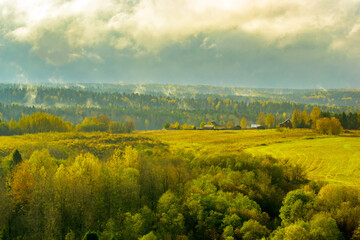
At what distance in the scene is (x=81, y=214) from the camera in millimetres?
50188

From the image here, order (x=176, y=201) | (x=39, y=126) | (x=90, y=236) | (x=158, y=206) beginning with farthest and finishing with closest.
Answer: (x=39, y=126) < (x=176, y=201) < (x=158, y=206) < (x=90, y=236)

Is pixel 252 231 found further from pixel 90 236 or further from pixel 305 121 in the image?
pixel 305 121

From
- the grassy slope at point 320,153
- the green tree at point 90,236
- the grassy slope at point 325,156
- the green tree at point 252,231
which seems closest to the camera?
the green tree at point 90,236

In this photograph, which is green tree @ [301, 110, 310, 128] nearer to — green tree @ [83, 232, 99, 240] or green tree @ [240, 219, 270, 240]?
green tree @ [240, 219, 270, 240]

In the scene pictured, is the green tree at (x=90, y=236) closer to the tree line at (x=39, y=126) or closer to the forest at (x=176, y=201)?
the forest at (x=176, y=201)

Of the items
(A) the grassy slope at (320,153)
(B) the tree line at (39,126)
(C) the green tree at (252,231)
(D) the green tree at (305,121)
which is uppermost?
(D) the green tree at (305,121)

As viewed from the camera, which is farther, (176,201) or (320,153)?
(320,153)

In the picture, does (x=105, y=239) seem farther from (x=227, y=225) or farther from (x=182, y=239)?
(x=227, y=225)

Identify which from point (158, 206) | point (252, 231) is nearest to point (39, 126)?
point (158, 206)


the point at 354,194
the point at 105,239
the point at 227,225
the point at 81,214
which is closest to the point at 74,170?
the point at 81,214

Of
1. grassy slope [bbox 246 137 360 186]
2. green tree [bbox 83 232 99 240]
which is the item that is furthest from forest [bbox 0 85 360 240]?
grassy slope [bbox 246 137 360 186]

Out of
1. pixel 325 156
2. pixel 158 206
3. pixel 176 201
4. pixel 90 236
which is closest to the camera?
pixel 90 236

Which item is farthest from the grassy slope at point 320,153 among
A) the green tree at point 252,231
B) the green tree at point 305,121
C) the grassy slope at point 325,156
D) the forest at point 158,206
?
the green tree at point 305,121

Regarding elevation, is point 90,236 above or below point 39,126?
above
